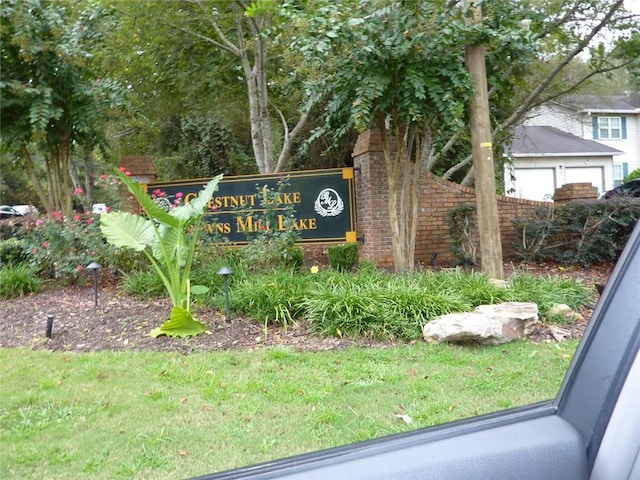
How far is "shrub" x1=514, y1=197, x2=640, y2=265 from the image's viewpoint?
8477 mm

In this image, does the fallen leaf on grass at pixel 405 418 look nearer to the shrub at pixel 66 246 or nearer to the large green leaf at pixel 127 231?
the large green leaf at pixel 127 231

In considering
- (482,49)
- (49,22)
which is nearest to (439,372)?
(482,49)

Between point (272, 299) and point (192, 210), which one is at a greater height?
point (192, 210)

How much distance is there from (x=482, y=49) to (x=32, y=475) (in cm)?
694

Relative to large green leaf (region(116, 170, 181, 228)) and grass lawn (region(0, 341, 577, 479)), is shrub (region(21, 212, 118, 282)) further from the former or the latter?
grass lawn (region(0, 341, 577, 479))

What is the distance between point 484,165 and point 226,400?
4880 millimetres

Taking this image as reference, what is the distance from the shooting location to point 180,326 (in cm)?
596

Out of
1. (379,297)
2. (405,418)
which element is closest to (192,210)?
(379,297)

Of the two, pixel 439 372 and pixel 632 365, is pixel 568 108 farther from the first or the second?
pixel 632 365

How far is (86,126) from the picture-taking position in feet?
29.1

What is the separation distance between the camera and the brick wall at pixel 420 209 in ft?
29.9

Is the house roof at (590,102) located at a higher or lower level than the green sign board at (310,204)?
higher

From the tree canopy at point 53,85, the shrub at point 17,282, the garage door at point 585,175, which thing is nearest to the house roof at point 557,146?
the garage door at point 585,175

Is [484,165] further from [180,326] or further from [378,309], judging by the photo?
[180,326]
